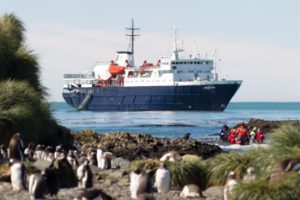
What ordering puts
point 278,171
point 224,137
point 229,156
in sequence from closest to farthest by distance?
point 278,171 → point 229,156 → point 224,137

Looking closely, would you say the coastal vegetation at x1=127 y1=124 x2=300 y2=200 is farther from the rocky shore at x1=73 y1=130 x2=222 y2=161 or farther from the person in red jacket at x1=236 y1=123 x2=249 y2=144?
the person in red jacket at x1=236 y1=123 x2=249 y2=144

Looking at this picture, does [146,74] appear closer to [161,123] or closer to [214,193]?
[161,123]

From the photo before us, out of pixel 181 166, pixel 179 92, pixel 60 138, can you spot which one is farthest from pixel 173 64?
pixel 181 166

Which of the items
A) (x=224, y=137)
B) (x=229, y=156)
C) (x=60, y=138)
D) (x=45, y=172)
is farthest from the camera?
(x=224, y=137)

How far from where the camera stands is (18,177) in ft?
59.8

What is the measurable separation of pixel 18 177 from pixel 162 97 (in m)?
86.0

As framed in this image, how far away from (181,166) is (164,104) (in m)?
83.3

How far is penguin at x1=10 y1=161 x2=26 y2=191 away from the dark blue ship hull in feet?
279

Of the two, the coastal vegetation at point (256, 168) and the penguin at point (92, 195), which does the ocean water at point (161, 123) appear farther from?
the penguin at point (92, 195)

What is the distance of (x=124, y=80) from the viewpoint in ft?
378

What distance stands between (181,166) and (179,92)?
83410 millimetres

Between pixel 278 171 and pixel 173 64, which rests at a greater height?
pixel 173 64

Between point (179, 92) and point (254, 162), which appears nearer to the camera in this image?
point (254, 162)

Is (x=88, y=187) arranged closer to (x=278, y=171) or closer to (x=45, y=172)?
(x=45, y=172)
